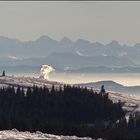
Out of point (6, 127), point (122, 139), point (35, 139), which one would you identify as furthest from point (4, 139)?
point (6, 127)

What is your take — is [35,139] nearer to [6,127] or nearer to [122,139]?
[122,139]

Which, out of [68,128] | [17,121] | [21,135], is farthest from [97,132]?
[21,135]

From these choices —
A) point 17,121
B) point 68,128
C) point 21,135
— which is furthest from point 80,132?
point 21,135

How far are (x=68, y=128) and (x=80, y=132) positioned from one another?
5027 mm

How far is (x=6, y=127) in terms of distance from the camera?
158125 millimetres

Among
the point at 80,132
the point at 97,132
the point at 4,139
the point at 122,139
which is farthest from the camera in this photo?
the point at 97,132

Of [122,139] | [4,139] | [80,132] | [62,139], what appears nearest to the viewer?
[4,139]

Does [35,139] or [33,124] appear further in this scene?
[33,124]

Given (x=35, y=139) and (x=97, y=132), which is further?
(x=97, y=132)

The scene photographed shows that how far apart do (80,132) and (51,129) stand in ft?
23.1

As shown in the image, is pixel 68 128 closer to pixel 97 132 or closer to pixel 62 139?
pixel 97 132

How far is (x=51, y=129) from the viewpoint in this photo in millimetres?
152750

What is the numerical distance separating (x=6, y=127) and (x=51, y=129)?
40.7 feet

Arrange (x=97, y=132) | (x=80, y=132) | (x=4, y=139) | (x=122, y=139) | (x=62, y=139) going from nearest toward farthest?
(x=4, y=139)
(x=62, y=139)
(x=122, y=139)
(x=80, y=132)
(x=97, y=132)
